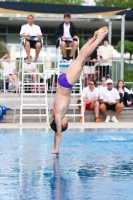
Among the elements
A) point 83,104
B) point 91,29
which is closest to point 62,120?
point 83,104

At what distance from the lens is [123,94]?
17.7 m

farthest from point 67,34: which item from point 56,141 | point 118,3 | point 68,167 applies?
point 118,3

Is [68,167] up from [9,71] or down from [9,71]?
down

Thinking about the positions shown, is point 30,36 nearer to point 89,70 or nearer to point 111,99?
point 89,70

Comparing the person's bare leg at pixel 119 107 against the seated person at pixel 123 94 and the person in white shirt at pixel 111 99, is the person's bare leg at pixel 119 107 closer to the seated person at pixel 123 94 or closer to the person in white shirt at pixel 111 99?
the person in white shirt at pixel 111 99

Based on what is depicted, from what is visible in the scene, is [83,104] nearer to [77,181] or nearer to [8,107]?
[8,107]

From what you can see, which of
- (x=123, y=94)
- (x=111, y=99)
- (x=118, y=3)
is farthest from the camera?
(x=118, y=3)

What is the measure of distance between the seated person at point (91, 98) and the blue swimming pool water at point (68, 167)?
3622 millimetres

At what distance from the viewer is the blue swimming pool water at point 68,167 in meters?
6.86

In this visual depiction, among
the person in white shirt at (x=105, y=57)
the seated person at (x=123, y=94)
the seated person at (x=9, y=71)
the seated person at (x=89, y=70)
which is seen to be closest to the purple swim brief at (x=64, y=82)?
the seated person at (x=123, y=94)

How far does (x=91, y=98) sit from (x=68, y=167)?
8.49 metres

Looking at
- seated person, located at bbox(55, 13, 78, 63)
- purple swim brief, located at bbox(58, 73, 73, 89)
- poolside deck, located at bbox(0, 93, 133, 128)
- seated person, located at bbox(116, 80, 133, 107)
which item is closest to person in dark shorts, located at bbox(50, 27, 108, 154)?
purple swim brief, located at bbox(58, 73, 73, 89)

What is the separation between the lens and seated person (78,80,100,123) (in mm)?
16844

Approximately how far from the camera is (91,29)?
113 ft
